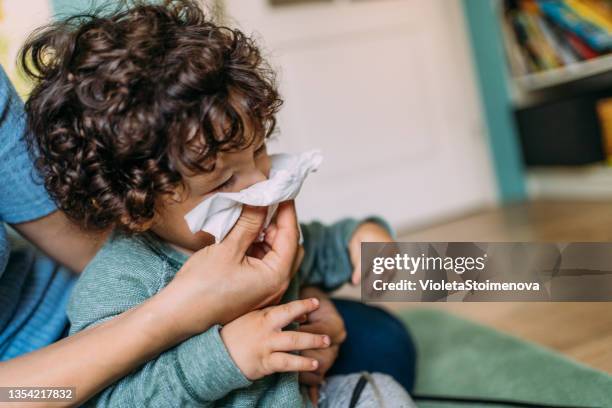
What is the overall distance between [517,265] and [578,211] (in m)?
1.64

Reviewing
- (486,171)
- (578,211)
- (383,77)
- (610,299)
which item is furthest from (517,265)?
(486,171)

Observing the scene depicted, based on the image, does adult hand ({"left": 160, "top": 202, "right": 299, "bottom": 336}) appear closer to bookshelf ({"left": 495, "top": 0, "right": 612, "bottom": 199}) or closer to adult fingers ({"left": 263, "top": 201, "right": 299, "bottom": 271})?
adult fingers ({"left": 263, "top": 201, "right": 299, "bottom": 271})

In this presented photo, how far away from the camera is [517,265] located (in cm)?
50

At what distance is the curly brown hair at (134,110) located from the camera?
541 millimetres

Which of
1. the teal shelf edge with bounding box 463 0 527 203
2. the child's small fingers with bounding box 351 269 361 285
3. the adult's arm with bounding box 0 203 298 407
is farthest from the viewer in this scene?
the teal shelf edge with bounding box 463 0 527 203

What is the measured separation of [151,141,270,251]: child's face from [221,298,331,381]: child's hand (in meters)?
0.12

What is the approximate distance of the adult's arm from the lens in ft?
1.63

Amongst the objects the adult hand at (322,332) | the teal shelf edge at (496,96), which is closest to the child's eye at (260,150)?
the adult hand at (322,332)

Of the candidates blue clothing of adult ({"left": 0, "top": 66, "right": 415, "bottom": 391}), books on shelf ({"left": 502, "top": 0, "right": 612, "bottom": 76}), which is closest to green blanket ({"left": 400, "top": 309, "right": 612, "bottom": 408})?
blue clothing of adult ({"left": 0, "top": 66, "right": 415, "bottom": 391})

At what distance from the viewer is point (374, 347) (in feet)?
2.88

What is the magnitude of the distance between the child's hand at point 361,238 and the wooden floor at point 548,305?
0.27 meters

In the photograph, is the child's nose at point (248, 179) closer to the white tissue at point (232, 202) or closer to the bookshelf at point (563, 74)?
the white tissue at point (232, 202)

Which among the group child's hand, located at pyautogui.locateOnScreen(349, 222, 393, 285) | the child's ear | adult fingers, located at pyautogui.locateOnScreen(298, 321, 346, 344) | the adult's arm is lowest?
adult fingers, located at pyautogui.locateOnScreen(298, 321, 346, 344)

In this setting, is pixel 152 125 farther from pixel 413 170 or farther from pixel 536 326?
pixel 413 170
